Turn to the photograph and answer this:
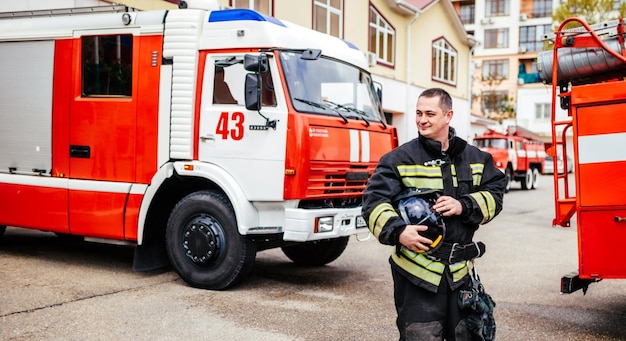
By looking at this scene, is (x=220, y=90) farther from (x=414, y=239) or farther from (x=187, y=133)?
(x=414, y=239)

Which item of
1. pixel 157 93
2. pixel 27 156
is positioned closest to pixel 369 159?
pixel 157 93

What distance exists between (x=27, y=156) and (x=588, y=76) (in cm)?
625

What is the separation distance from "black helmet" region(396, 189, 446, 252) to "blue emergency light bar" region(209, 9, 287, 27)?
4.16m

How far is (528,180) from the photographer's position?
88.1 feet

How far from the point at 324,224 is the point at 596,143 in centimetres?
280

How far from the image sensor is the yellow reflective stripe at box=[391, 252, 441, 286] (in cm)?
351

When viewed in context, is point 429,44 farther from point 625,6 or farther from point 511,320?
point 511,320

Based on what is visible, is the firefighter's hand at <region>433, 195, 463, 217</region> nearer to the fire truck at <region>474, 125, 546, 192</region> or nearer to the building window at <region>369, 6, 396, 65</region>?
the building window at <region>369, 6, 396, 65</region>

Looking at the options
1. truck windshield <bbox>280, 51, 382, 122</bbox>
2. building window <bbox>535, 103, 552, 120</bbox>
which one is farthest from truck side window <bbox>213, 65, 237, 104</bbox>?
building window <bbox>535, 103, 552, 120</bbox>

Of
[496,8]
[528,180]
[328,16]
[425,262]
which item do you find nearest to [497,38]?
[496,8]

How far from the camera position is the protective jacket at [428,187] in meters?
3.53

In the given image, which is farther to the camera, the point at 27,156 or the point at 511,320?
the point at 27,156

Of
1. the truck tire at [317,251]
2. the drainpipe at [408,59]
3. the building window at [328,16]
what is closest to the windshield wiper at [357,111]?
the truck tire at [317,251]

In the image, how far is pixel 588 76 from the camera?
559cm
